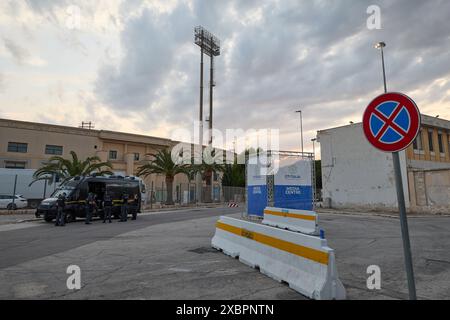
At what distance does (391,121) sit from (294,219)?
9.21 meters

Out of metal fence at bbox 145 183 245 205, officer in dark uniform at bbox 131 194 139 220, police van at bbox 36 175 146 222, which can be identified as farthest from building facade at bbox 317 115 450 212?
police van at bbox 36 175 146 222

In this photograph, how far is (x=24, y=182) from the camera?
92.6ft

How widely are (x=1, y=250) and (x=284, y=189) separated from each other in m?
13.0

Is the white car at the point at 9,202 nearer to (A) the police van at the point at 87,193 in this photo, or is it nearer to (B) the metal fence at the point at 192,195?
(A) the police van at the point at 87,193

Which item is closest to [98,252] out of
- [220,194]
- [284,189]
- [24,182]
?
[284,189]

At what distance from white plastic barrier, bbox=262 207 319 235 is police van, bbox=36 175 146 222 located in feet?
30.5

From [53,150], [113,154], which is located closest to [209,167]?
[113,154]

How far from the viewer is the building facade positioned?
22.8 metres

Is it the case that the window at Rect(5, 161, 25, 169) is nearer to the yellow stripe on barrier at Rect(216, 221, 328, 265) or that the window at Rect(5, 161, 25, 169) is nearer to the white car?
the white car

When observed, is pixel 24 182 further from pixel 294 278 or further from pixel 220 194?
pixel 294 278

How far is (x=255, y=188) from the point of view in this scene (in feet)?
59.5

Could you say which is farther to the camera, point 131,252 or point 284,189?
point 284,189

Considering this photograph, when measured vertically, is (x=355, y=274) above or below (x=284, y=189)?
below
